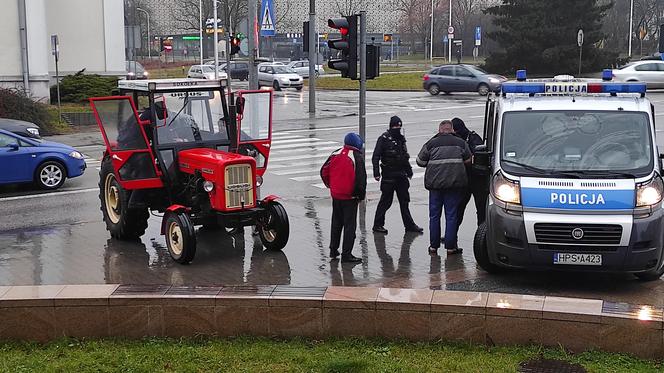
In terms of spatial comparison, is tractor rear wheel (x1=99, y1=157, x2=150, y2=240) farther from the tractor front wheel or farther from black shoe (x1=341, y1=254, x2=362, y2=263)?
black shoe (x1=341, y1=254, x2=362, y2=263)

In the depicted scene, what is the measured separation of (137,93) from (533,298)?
6658 millimetres

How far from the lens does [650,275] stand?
9.55 meters

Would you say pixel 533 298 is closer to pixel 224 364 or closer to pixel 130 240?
pixel 224 364

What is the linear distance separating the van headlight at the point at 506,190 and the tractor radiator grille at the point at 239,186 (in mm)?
3136

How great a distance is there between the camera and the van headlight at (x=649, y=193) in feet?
29.9

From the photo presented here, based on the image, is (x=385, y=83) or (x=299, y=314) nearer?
(x=299, y=314)

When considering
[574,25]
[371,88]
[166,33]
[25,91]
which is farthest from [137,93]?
[166,33]

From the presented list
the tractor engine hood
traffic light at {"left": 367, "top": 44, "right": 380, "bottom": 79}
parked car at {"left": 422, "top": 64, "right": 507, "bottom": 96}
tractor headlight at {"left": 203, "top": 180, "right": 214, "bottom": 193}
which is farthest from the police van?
parked car at {"left": 422, "top": 64, "right": 507, "bottom": 96}

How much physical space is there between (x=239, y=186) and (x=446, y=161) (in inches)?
104

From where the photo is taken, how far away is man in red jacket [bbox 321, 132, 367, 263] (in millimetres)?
10648

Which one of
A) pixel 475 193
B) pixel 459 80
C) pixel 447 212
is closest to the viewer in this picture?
pixel 447 212

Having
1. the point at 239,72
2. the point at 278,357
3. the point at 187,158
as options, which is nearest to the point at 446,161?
the point at 187,158

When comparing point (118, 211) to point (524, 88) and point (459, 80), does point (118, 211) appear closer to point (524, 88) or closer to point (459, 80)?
point (524, 88)

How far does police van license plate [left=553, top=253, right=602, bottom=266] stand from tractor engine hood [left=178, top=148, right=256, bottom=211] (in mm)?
3999
